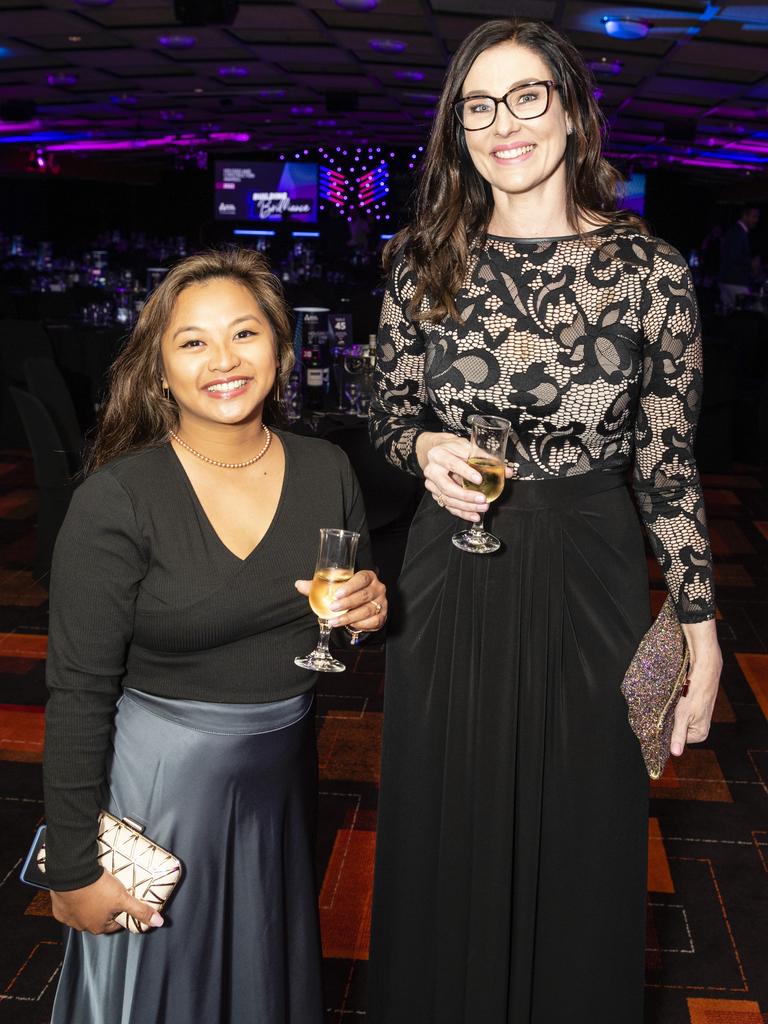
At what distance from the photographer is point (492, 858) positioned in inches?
71.6

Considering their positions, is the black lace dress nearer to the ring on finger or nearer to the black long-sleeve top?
the ring on finger

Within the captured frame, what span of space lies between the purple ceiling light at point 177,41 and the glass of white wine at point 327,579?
10517 mm

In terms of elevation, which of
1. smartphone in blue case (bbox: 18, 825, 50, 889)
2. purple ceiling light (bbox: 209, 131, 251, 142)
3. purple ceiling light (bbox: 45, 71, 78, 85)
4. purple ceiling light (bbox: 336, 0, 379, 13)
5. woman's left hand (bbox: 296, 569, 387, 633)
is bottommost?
smartphone in blue case (bbox: 18, 825, 50, 889)

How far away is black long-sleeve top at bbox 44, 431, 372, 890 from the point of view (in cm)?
149

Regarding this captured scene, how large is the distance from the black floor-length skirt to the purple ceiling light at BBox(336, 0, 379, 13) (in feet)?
27.2

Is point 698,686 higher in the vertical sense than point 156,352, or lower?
lower

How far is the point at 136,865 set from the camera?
152 centimetres

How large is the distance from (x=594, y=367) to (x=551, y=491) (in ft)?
0.67

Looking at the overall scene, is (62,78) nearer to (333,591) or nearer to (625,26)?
(625,26)

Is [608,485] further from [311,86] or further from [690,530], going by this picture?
[311,86]

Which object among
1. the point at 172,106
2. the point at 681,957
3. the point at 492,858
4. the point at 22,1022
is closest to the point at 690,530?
the point at 492,858

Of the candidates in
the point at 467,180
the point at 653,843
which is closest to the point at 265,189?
the point at 653,843

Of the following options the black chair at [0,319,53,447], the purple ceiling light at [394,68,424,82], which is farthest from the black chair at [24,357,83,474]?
the purple ceiling light at [394,68,424,82]

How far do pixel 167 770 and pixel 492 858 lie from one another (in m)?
0.58
